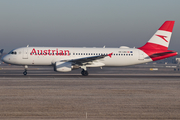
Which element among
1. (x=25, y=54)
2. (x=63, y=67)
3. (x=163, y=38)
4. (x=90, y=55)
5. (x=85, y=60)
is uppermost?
(x=163, y=38)

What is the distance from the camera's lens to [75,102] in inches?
626

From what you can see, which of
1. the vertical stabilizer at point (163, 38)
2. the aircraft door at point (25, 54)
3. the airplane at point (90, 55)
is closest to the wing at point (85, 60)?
the airplane at point (90, 55)

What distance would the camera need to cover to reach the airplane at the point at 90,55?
37.4m

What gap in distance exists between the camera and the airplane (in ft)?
123

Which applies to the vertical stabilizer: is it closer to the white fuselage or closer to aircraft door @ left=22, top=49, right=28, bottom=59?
the white fuselage

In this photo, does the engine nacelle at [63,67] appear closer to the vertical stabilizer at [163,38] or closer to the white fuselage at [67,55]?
the white fuselage at [67,55]

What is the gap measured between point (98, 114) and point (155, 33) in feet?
101

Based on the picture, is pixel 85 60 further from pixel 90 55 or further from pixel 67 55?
pixel 67 55

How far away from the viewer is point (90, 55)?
128ft

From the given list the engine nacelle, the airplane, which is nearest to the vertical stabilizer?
the airplane

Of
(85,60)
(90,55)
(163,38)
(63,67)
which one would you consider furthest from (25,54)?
(163,38)

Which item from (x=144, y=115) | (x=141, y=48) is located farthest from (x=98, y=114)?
(x=141, y=48)

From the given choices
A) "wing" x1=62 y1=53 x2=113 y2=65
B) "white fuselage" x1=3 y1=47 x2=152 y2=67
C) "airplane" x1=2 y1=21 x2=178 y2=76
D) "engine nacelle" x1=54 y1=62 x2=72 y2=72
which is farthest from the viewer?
"white fuselage" x1=3 y1=47 x2=152 y2=67

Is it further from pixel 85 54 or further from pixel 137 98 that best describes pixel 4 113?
pixel 85 54
